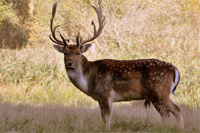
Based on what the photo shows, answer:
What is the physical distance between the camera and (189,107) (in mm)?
7859

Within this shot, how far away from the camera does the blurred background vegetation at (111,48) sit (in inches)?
352

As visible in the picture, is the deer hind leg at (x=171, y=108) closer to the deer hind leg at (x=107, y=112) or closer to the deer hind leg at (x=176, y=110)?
the deer hind leg at (x=176, y=110)

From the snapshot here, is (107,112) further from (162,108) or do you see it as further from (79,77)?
(162,108)

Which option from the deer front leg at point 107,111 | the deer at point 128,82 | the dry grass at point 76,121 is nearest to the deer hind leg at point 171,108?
the deer at point 128,82

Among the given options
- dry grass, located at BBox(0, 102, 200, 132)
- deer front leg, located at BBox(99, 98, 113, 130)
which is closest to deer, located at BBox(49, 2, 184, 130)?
deer front leg, located at BBox(99, 98, 113, 130)

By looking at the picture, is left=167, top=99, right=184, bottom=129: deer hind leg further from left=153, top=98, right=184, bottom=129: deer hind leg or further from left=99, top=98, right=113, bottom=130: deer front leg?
left=99, top=98, right=113, bottom=130: deer front leg

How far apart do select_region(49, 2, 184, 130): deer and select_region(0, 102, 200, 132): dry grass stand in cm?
26

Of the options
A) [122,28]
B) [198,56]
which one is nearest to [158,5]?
[122,28]

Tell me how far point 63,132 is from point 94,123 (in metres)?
0.79

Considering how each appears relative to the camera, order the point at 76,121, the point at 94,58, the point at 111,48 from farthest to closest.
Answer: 1. the point at 111,48
2. the point at 94,58
3. the point at 76,121

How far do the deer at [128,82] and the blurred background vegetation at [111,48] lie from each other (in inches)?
95.2

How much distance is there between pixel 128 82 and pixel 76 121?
1.10 meters

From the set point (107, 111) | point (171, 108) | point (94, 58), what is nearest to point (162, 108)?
point (171, 108)

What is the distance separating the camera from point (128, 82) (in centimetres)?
593
